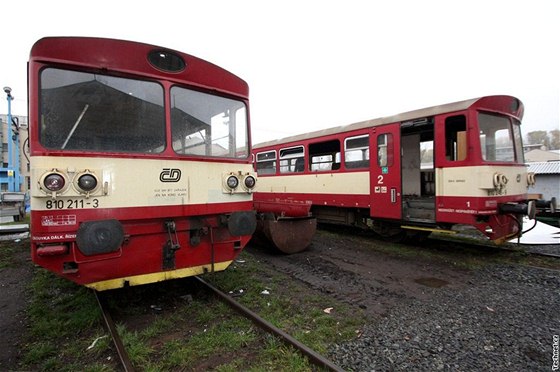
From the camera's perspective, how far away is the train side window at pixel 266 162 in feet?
39.2

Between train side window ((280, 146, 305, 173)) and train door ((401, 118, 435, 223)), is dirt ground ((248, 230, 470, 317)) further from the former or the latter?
train side window ((280, 146, 305, 173))

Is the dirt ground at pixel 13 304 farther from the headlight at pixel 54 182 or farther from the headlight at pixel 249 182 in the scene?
the headlight at pixel 249 182

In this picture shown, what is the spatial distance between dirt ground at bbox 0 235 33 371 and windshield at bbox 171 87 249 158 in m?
2.64

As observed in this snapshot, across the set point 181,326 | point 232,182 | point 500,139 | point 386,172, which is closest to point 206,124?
point 232,182

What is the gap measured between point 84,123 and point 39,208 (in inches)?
38.1

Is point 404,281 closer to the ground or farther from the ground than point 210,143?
closer to the ground

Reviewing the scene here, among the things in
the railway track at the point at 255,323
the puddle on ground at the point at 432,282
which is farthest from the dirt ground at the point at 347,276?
the railway track at the point at 255,323

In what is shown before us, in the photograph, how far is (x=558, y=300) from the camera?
14.2 ft

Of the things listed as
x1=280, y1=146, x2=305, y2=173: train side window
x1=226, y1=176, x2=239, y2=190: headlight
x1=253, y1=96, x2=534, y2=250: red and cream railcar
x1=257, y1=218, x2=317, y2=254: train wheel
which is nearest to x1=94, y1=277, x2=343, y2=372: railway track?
x1=226, y1=176, x2=239, y2=190: headlight

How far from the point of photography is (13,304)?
438 cm

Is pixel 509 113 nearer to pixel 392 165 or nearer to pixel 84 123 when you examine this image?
pixel 392 165

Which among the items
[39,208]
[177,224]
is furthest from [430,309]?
[39,208]

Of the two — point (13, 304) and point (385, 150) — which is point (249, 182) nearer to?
point (13, 304)

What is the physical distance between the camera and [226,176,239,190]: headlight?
4.20m
